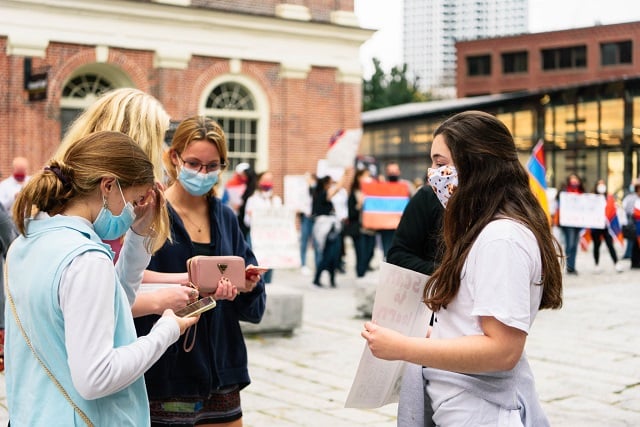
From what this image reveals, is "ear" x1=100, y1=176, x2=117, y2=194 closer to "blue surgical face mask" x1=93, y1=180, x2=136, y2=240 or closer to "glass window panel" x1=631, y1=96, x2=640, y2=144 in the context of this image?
"blue surgical face mask" x1=93, y1=180, x2=136, y2=240

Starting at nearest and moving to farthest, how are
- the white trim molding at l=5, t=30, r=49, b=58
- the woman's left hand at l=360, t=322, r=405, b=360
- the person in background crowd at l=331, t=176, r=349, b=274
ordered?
the woman's left hand at l=360, t=322, r=405, b=360, the person in background crowd at l=331, t=176, r=349, b=274, the white trim molding at l=5, t=30, r=49, b=58

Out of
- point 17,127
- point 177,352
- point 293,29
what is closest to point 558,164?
point 293,29

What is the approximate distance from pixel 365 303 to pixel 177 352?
7.09 meters

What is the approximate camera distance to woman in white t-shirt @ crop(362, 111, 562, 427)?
243 centimetres

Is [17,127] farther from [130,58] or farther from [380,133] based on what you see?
[380,133]

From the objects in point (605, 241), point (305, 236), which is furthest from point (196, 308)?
point (605, 241)

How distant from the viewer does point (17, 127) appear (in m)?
20.2

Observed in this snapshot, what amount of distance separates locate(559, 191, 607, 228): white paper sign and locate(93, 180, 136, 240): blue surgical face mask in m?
15.5

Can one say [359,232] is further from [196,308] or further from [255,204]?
[196,308]

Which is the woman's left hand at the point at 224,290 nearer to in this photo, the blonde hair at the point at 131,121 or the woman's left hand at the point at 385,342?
the blonde hair at the point at 131,121

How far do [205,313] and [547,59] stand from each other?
60252 mm

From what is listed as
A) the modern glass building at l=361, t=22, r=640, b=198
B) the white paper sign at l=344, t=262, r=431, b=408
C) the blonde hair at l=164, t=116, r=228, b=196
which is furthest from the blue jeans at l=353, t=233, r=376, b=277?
the modern glass building at l=361, t=22, r=640, b=198

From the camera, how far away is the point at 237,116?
2358cm

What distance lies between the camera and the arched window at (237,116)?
77.3ft
